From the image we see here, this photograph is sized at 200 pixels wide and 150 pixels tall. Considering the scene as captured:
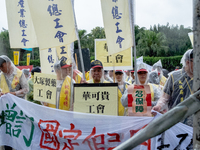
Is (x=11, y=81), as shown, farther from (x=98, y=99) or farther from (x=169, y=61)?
(x=169, y=61)

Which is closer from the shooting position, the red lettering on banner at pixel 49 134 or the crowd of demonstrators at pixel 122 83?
the crowd of demonstrators at pixel 122 83

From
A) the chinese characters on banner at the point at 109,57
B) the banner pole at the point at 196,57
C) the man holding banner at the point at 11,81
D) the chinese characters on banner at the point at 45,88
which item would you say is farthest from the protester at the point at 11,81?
the banner pole at the point at 196,57

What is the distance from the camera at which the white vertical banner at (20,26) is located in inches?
210

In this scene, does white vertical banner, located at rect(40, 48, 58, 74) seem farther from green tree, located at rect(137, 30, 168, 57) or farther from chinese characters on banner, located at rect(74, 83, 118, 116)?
green tree, located at rect(137, 30, 168, 57)

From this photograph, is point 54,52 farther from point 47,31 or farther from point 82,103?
point 82,103

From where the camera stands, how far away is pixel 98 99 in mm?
3154

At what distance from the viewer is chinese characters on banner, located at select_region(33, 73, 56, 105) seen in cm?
383

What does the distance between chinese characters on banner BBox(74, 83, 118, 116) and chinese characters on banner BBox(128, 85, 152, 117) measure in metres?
0.27

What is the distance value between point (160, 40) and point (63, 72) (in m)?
35.7

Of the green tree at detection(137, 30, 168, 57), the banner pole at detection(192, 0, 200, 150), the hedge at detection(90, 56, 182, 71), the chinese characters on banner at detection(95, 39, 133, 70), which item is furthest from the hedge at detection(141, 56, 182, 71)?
the banner pole at detection(192, 0, 200, 150)

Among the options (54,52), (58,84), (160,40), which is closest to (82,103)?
(58,84)

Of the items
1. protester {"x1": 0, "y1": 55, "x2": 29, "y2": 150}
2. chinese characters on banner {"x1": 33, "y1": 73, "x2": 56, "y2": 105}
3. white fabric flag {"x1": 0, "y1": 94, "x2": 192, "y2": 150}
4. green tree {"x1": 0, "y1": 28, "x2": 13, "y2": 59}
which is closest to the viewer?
white fabric flag {"x1": 0, "y1": 94, "x2": 192, "y2": 150}

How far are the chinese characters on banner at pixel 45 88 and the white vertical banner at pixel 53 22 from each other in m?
0.54

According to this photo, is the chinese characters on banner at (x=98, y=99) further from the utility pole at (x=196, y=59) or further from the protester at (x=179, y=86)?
the utility pole at (x=196, y=59)
